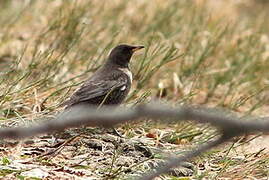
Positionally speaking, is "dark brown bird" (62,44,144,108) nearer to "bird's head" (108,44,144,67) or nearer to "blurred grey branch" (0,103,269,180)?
"bird's head" (108,44,144,67)

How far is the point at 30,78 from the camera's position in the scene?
494 centimetres

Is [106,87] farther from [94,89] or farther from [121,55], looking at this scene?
[121,55]

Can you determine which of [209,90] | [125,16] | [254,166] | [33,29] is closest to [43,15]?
[33,29]

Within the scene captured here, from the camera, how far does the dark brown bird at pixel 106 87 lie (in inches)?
167

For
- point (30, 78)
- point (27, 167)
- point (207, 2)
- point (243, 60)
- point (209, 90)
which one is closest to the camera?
point (27, 167)

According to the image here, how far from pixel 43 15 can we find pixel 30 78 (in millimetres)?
2301

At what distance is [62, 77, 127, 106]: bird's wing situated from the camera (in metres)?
4.19

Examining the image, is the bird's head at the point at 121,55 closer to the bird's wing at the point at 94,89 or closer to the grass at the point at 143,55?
the grass at the point at 143,55

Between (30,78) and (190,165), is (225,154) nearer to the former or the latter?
(190,165)

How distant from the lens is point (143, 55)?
6090mm

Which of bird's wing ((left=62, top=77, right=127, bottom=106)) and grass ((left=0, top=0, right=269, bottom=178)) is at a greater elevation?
bird's wing ((left=62, top=77, right=127, bottom=106))

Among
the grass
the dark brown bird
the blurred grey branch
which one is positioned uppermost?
the blurred grey branch

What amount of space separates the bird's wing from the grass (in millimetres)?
129

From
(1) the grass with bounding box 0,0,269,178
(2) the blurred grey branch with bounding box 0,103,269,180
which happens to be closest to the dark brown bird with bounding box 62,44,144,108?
(1) the grass with bounding box 0,0,269,178
